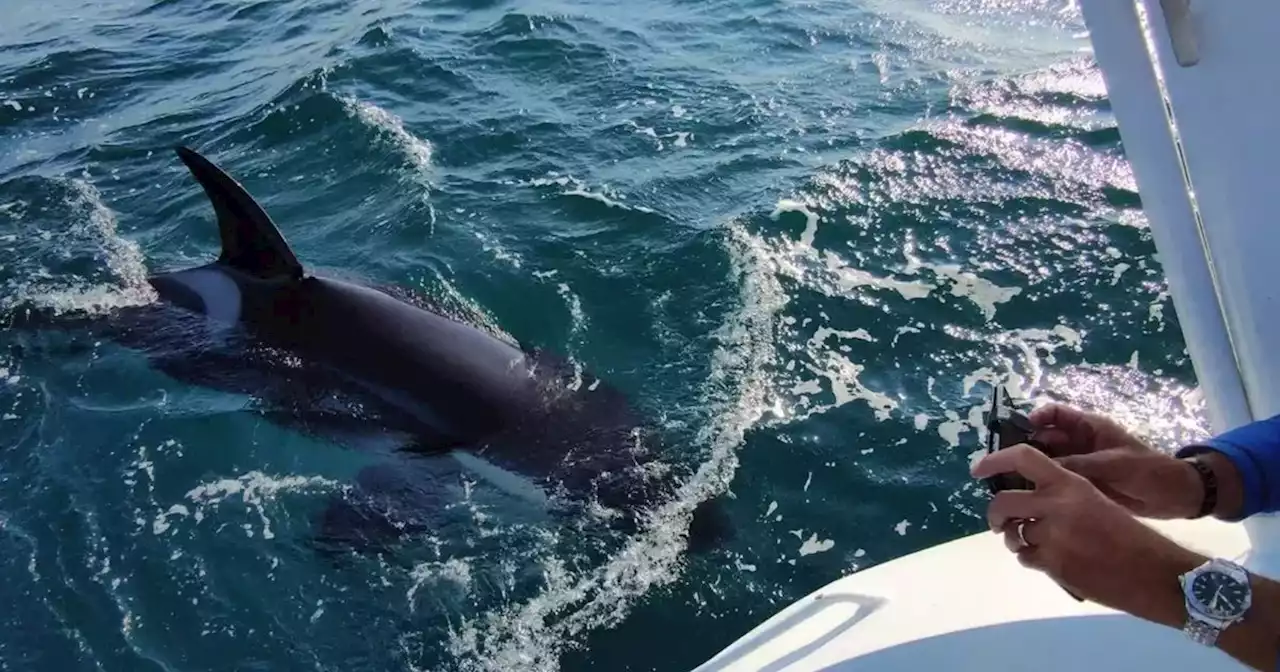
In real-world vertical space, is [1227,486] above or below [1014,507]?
below

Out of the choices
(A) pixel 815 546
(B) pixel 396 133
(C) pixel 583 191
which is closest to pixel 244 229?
(C) pixel 583 191

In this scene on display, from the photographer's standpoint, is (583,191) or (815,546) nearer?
(815,546)

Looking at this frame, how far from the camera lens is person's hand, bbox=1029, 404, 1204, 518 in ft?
8.60

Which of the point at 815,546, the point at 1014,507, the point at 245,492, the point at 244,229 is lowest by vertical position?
the point at 815,546

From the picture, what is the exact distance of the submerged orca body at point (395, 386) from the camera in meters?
6.20

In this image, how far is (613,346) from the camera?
753 centimetres

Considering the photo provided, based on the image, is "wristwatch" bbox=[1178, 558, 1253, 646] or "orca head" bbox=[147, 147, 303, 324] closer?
"wristwatch" bbox=[1178, 558, 1253, 646]

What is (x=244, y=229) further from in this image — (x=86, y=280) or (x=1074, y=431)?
(x=1074, y=431)

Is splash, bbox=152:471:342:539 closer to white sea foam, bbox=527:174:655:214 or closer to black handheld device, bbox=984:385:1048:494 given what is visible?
white sea foam, bbox=527:174:655:214

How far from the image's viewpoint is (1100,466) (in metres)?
2.67

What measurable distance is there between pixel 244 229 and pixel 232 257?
377 millimetres

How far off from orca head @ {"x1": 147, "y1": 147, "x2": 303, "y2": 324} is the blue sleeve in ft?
18.1

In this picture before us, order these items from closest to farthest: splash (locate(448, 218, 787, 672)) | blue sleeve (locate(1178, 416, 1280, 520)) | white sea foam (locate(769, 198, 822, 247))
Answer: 1. blue sleeve (locate(1178, 416, 1280, 520))
2. splash (locate(448, 218, 787, 672))
3. white sea foam (locate(769, 198, 822, 247))

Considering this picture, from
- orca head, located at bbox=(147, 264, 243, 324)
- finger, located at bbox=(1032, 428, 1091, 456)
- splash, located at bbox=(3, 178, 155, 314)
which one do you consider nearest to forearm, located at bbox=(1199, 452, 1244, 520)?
finger, located at bbox=(1032, 428, 1091, 456)
